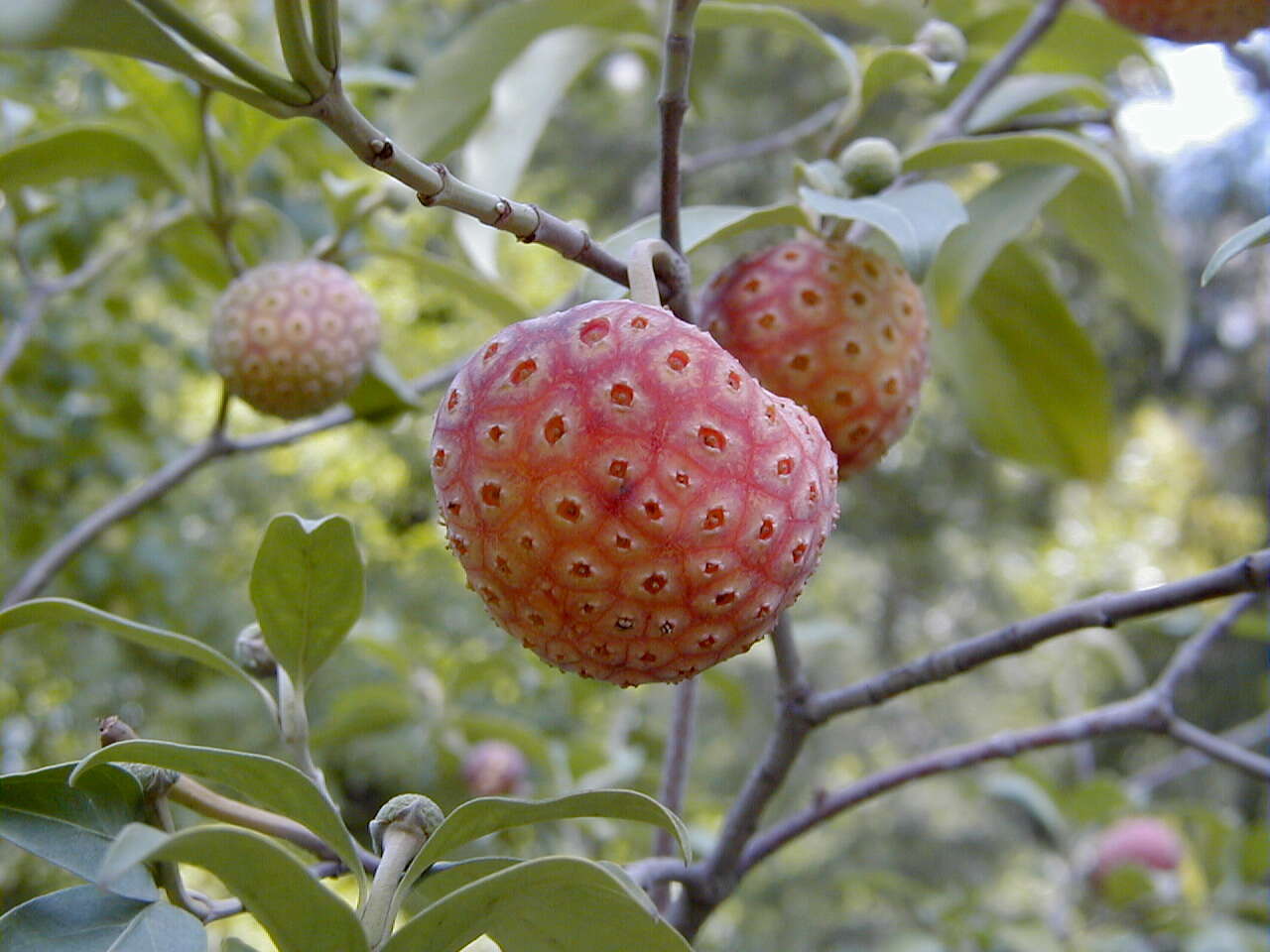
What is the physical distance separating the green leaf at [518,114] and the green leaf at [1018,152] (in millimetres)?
604

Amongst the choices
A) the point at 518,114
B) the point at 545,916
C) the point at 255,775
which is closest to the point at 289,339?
the point at 518,114

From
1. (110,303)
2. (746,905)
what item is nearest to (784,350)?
(110,303)

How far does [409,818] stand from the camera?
0.84m

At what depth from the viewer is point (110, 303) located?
9.45ft

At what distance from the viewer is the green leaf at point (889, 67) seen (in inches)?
50.1

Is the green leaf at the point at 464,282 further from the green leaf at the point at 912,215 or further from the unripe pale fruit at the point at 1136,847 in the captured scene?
the unripe pale fruit at the point at 1136,847

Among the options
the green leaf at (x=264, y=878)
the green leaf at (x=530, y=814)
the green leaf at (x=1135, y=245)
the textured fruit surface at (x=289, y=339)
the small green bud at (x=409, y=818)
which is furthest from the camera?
the green leaf at (x=1135, y=245)

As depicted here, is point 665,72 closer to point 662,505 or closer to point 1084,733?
point 662,505

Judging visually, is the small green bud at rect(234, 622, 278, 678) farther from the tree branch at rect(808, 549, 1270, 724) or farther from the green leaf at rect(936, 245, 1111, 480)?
the green leaf at rect(936, 245, 1111, 480)

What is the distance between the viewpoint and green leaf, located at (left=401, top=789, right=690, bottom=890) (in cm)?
73

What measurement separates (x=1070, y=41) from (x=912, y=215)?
0.98 metres

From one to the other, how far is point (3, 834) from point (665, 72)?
694mm

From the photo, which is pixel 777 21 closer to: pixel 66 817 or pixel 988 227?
pixel 988 227

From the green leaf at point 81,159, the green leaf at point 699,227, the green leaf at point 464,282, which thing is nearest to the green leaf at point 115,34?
the green leaf at point 699,227
